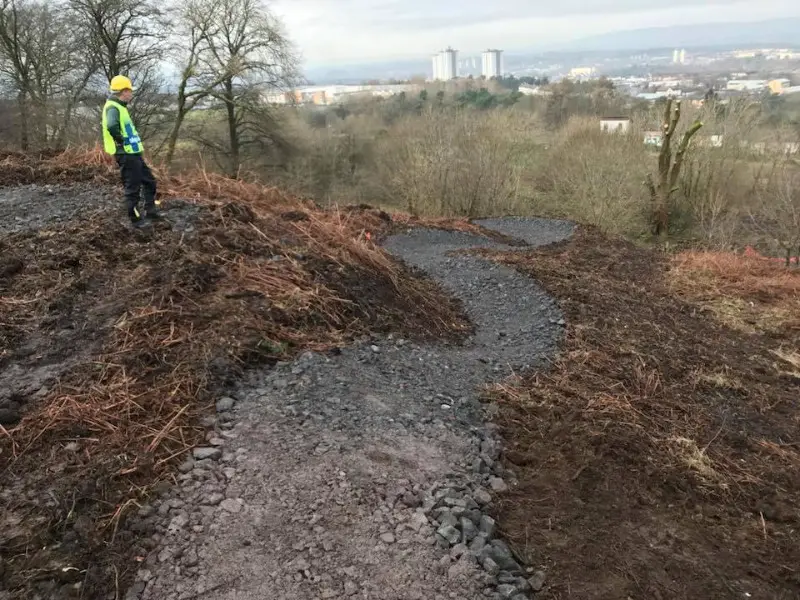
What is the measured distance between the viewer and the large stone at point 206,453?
10.9 ft

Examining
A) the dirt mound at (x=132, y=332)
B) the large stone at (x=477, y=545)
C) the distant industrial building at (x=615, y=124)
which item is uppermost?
the distant industrial building at (x=615, y=124)

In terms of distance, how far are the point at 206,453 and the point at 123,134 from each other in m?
4.24

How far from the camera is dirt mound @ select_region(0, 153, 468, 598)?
278 cm

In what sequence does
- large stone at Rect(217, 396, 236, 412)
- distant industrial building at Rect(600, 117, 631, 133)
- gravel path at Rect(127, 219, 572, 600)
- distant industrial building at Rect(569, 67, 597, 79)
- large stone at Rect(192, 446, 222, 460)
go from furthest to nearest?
distant industrial building at Rect(569, 67, 597, 79)
distant industrial building at Rect(600, 117, 631, 133)
large stone at Rect(217, 396, 236, 412)
large stone at Rect(192, 446, 222, 460)
gravel path at Rect(127, 219, 572, 600)

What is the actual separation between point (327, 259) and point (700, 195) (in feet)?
79.9

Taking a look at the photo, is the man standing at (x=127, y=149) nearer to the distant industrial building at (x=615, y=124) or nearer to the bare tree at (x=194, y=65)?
the bare tree at (x=194, y=65)

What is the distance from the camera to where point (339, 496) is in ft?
10.3

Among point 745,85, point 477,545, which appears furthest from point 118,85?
point 745,85

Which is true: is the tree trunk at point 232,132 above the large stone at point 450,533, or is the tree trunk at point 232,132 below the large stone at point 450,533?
above

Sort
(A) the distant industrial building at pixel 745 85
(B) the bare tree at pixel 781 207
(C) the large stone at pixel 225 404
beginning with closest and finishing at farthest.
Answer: (C) the large stone at pixel 225 404
(B) the bare tree at pixel 781 207
(A) the distant industrial building at pixel 745 85

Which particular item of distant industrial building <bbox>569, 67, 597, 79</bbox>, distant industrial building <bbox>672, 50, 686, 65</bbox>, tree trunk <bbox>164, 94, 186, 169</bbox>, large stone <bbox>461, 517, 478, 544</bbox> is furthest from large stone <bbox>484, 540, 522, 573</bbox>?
distant industrial building <bbox>672, 50, 686, 65</bbox>

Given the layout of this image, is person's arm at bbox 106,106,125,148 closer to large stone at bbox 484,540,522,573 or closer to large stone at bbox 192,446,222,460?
large stone at bbox 192,446,222,460

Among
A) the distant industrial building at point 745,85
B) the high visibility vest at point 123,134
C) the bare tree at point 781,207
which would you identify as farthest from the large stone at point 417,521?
the distant industrial building at point 745,85

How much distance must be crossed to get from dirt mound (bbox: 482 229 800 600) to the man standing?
4.48 meters
